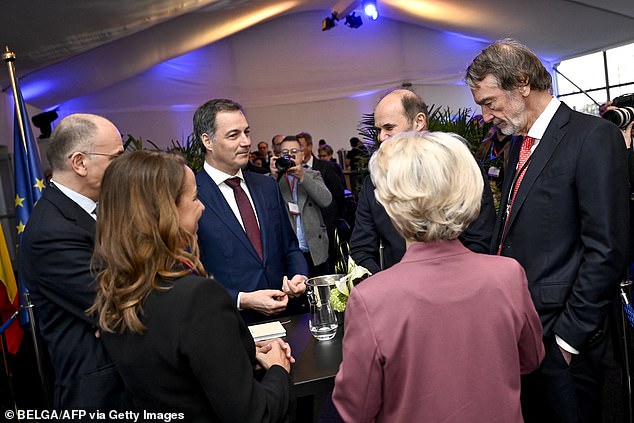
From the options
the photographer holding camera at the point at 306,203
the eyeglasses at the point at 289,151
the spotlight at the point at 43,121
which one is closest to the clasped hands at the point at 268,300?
the photographer holding camera at the point at 306,203

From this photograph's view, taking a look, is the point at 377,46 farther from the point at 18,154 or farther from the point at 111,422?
the point at 111,422

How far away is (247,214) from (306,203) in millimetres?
1749

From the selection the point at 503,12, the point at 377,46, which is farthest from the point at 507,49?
the point at 377,46

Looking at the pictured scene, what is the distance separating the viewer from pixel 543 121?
70.9 inches

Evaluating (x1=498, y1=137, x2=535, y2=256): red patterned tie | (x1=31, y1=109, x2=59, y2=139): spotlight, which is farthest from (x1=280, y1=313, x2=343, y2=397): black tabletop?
(x1=31, y1=109, x2=59, y2=139): spotlight

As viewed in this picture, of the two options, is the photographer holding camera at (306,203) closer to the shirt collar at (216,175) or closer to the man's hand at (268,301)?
the shirt collar at (216,175)

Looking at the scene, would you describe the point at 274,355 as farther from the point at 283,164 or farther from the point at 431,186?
the point at 283,164

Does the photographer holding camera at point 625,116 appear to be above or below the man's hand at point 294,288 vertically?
above

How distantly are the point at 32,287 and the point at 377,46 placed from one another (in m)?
13.3

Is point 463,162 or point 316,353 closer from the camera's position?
point 463,162

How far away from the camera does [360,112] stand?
1440 cm

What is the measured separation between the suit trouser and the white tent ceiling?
4123 mm

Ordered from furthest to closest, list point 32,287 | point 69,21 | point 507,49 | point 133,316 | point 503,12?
1. point 503,12
2. point 69,21
3. point 507,49
4. point 32,287
5. point 133,316

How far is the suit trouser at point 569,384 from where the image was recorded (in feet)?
5.55
